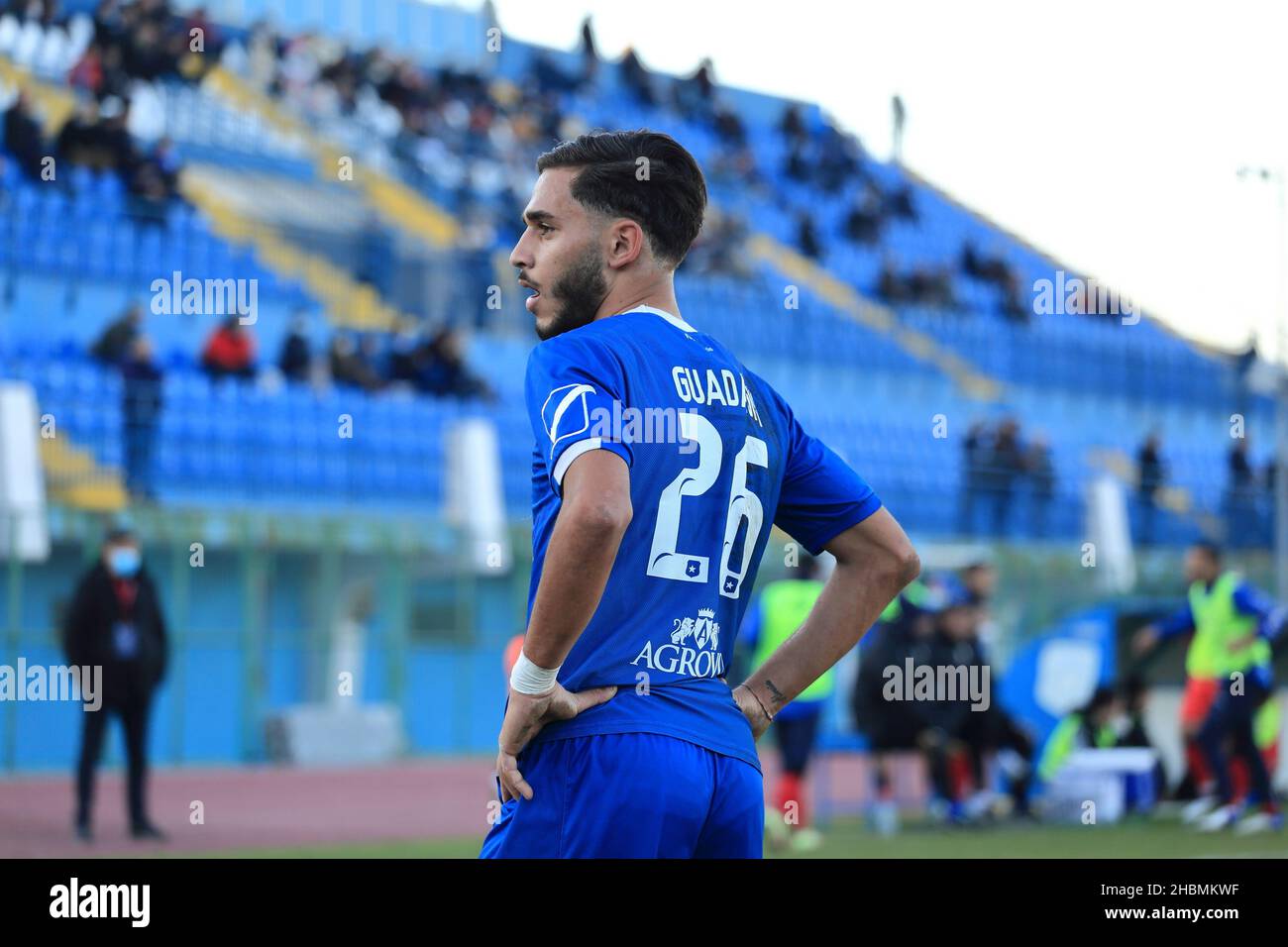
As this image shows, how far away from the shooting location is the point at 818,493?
3.74 m

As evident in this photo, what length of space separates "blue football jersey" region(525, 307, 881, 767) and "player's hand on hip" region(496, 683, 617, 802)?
0.03m

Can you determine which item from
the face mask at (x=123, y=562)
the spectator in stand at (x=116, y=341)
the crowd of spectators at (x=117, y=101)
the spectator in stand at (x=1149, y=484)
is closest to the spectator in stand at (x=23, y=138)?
the crowd of spectators at (x=117, y=101)

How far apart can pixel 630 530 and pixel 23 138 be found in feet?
58.0

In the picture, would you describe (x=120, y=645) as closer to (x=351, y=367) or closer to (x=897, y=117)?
(x=351, y=367)

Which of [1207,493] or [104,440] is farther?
[1207,493]

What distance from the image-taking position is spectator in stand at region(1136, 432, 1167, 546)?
2411 centimetres

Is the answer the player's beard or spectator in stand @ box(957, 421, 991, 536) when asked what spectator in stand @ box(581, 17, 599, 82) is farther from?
the player's beard

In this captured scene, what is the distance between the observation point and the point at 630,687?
3377 mm

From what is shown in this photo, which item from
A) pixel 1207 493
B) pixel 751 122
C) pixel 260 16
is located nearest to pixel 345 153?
pixel 260 16

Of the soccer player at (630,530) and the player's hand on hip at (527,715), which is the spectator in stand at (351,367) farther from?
the player's hand on hip at (527,715)

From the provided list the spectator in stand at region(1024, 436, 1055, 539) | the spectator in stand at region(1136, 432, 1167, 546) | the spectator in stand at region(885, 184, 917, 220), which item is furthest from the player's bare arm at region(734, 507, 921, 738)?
the spectator in stand at region(885, 184, 917, 220)

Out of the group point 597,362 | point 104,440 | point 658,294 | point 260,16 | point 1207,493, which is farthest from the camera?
point 260,16
